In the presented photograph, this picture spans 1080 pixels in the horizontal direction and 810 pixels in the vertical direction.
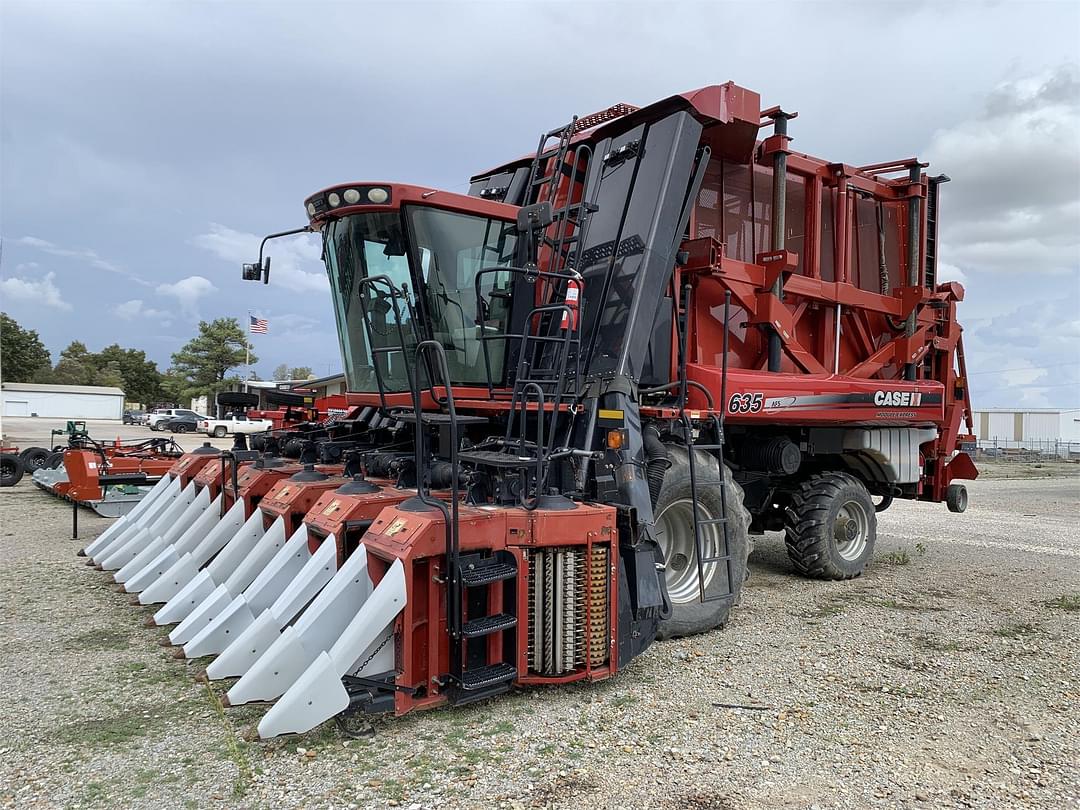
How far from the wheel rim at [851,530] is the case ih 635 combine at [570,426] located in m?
0.03

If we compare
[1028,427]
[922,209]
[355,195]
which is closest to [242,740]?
[355,195]

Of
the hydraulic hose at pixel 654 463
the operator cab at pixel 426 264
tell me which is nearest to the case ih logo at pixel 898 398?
the hydraulic hose at pixel 654 463

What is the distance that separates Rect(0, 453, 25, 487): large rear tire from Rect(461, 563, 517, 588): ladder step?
1378 cm

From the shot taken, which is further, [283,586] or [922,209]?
[922,209]

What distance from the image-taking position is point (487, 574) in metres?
3.50

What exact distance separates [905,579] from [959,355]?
2.67m

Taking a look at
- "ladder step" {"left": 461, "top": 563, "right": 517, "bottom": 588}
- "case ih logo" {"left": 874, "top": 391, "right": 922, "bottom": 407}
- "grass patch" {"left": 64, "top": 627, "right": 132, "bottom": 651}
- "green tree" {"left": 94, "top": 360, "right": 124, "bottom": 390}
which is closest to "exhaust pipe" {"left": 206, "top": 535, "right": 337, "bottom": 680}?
"ladder step" {"left": 461, "top": 563, "right": 517, "bottom": 588}

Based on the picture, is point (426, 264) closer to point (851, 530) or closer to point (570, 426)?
point (570, 426)

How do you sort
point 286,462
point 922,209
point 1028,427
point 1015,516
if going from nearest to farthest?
point 286,462 → point 922,209 → point 1015,516 → point 1028,427

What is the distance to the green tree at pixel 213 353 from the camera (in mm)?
55875

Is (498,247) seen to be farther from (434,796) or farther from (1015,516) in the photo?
(1015,516)

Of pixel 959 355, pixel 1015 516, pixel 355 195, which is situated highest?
pixel 355 195

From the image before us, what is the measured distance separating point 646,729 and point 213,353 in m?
58.1

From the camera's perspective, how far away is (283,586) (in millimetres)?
4148
